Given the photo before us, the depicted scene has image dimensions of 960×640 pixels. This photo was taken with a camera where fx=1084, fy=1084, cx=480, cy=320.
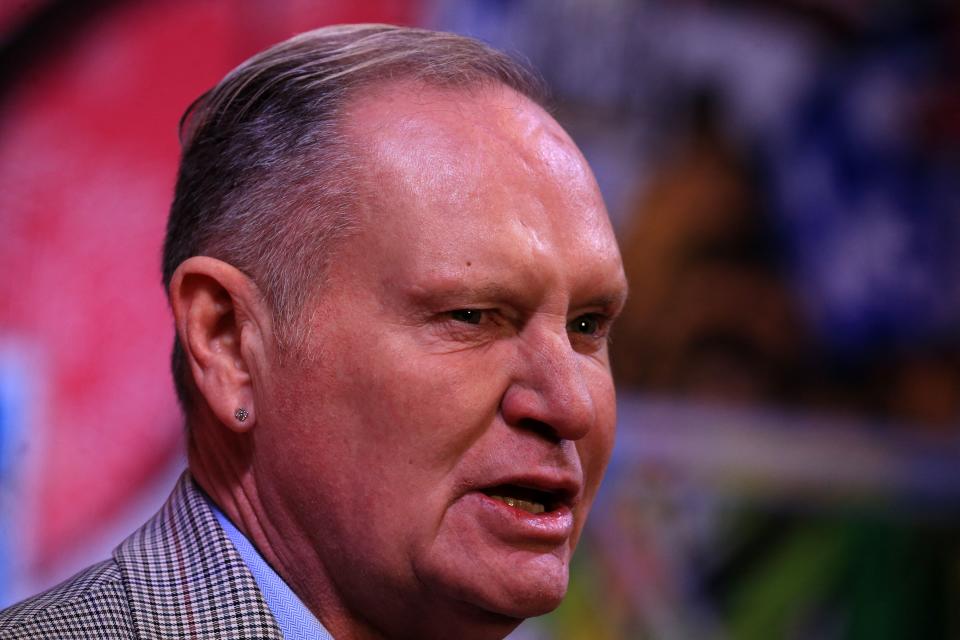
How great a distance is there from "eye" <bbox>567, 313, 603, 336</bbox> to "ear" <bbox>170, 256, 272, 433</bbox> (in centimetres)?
36

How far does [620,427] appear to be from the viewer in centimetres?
293

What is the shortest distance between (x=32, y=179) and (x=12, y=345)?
1.06 feet

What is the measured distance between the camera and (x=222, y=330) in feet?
4.11

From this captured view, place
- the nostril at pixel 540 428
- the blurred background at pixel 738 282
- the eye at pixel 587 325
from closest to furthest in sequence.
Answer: the nostril at pixel 540 428
the eye at pixel 587 325
the blurred background at pixel 738 282

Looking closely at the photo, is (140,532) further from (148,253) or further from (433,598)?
(148,253)

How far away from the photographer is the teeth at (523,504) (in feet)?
3.87

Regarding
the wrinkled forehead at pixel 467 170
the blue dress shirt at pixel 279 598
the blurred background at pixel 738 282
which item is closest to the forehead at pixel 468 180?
the wrinkled forehead at pixel 467 170

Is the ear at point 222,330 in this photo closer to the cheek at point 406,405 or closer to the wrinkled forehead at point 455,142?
the cheek at point 406,405

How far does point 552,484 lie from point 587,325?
223 millimetres

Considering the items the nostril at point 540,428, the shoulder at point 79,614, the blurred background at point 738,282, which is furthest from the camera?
the blurred background at point 738,282

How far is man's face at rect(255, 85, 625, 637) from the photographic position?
116 centimetres

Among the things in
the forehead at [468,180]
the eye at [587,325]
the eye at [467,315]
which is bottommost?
the eye at [587,325]

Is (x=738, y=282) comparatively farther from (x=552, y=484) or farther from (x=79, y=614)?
(x=79, y=614)

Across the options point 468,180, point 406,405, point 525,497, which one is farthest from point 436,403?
point 468,180
